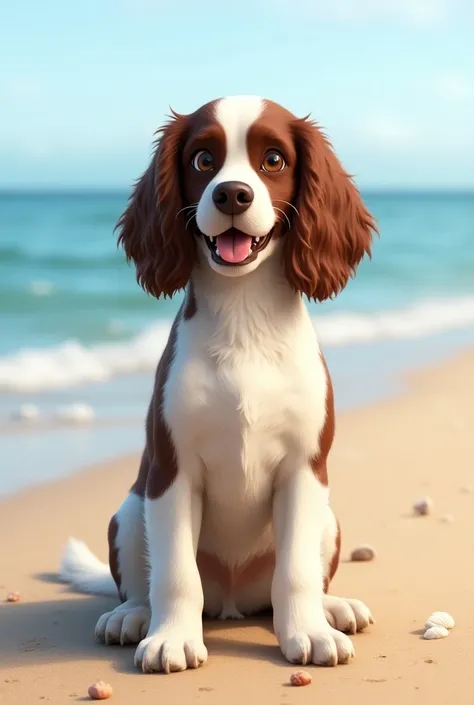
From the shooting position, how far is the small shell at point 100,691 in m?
3.78

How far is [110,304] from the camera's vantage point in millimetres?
15836

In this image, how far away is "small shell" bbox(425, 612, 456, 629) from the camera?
4.38m

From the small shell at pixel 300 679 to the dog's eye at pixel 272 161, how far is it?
5.22 feet

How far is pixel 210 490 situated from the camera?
163 inches

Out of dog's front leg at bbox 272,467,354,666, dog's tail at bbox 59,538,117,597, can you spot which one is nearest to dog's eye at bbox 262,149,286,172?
dog's front leg at bbox 272,467,354,666

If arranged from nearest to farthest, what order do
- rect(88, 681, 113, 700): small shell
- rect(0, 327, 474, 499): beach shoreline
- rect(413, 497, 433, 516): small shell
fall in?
rect(88, 681, 113, 700): small shell, rect(413, 497, 433, 516): small shell, rect(0, 327, 474, 499): beach shoreline

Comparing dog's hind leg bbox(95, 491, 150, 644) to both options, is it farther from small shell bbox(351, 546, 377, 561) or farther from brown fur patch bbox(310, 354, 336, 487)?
small shell bbox(351, 546, 377, 561)

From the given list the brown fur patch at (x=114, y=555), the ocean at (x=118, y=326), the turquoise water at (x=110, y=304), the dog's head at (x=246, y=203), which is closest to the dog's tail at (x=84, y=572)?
the brown fur patch at (x=114, y=555)

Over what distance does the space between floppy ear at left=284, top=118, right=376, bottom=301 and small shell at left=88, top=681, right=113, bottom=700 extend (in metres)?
1.41

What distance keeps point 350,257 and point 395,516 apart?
2.25 m

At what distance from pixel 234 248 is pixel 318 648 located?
1.31 m

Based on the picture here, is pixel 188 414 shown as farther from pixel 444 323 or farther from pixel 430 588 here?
pixel 444 323

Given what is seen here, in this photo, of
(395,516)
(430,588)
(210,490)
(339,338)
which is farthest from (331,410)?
(339,338)

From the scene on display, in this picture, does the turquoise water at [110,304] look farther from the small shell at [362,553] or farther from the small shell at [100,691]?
the small shell at [100,691]
